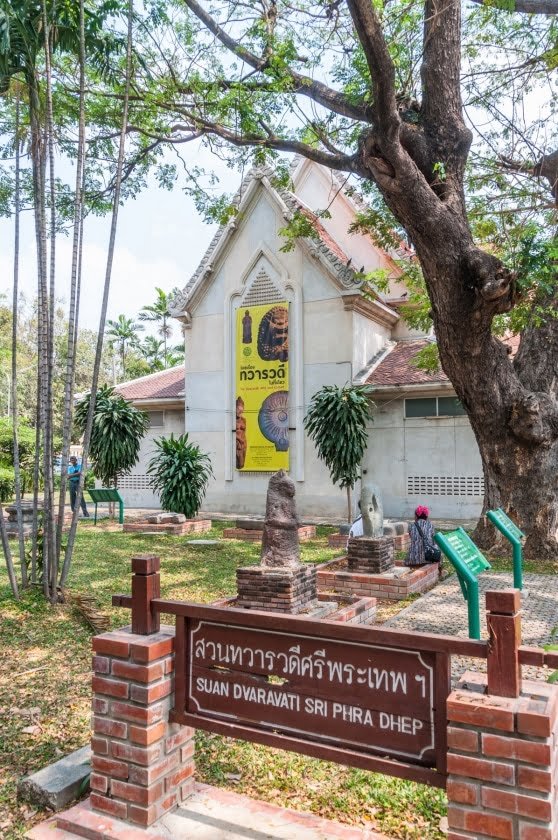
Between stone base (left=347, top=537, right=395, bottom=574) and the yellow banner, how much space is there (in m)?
8.89

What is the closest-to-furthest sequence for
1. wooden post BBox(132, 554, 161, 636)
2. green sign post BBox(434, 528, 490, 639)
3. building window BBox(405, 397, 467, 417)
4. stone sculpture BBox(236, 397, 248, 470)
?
wooden post BBox(132, 554, 161, 636)
green sign post BBox(434, 528, 490, 639)
building window BBox(405, 397, 467, 417)
stone sculpture BBox(236, 397, 248, 470)

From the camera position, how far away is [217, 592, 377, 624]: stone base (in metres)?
6.08

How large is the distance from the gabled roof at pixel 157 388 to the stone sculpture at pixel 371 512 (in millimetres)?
11825

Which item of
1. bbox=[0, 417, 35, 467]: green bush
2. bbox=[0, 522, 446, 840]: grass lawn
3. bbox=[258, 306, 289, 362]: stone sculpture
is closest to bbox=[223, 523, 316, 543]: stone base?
bbox=[0, 522, 446, 840]: grass lawn

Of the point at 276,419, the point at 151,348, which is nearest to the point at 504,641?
the point at 276,419

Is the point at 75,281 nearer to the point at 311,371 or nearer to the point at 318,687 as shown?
the point at 318,687

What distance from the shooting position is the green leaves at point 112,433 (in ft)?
54.2

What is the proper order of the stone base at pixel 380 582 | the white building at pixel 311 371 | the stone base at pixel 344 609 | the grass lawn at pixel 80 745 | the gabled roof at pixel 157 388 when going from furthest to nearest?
the gabled roof at pixel 157 388 < the white building at pixel 311 371 < the stone base at pixel 380 582 < the stone base at pixel 344 609 < the grass lawn at pixel 80 745

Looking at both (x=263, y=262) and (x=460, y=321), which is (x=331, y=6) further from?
(x=263, y=262)

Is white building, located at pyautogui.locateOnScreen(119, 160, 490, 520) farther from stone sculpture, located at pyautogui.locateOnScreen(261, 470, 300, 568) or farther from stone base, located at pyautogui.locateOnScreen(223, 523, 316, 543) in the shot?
stone sculpture, located at pyautogui.locateOnScreen(261, 470, 300, 568)

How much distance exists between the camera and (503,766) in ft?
6.73

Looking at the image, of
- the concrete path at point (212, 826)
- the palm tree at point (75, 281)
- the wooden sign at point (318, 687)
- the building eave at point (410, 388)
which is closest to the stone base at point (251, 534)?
the building eave at point (410, 388)

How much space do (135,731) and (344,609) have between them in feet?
12.2

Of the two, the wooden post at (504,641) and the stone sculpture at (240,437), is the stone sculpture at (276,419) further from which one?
the wooden post at (504,641)
